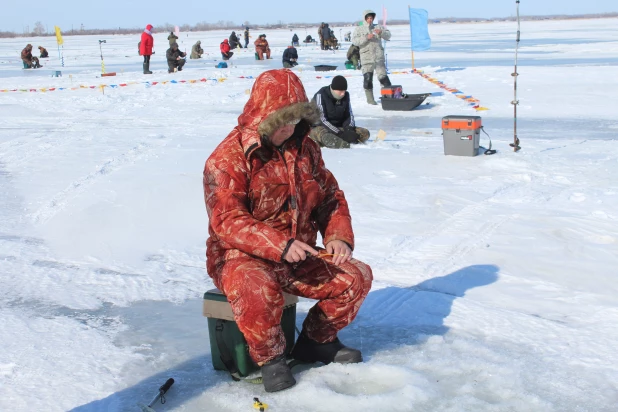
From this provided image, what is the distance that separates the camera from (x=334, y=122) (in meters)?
9.83

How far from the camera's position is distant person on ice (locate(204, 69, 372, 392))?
10.3 ft

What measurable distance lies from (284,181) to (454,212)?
3.34 meters

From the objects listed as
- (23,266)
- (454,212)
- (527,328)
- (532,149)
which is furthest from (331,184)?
(532,149)

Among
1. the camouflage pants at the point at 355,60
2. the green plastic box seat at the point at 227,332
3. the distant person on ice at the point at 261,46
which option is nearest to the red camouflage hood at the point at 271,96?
the green plastic box seat at the point at 227,332

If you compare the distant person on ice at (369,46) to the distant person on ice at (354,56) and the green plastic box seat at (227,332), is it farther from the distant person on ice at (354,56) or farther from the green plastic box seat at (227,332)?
the green plastic box seat at (227,332)

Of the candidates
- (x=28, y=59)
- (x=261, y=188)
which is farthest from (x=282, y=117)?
(x=28, y=59)

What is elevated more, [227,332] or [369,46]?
[369,46]

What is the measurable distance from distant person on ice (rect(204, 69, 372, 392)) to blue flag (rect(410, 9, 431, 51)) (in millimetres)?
13995

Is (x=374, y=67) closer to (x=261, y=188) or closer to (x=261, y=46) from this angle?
(x=261, y=188)

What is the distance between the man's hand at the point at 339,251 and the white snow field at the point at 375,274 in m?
0.50

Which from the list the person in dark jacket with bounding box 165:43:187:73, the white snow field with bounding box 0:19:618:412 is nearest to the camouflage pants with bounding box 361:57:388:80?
the white snow field with bounding box 0:19:618:412

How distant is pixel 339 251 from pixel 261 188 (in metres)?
0.44

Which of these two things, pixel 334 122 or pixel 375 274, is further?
→ pixel 334 122

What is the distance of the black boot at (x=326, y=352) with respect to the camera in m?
3.49
